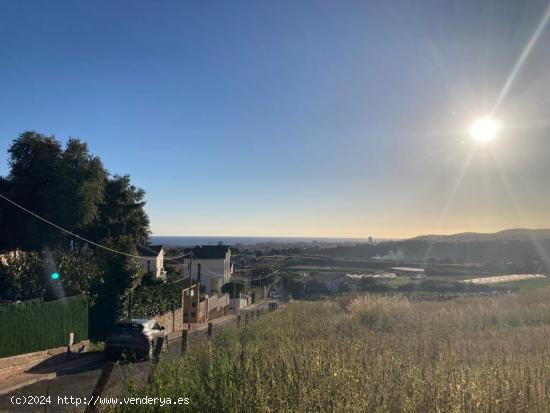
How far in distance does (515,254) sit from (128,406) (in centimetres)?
12977

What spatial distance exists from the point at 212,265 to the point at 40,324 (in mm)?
45687

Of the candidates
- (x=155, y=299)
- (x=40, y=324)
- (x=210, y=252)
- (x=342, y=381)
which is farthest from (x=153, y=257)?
(x=342, y=381)

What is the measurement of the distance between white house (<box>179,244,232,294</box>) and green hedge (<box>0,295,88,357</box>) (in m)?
37.2

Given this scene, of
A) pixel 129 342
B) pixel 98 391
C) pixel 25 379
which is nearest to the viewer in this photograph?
pixel 98 391

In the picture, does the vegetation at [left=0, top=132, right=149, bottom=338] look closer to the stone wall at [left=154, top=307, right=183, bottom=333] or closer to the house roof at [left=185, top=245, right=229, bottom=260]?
the stone wall at [left=154, top=307, right=183, bottom=333]

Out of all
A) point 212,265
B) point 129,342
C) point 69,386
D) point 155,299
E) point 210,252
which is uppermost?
point 210,252

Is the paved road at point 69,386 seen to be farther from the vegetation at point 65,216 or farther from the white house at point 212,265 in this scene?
the white house at point 212,265

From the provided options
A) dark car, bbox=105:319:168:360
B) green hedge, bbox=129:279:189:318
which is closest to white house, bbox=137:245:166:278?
green hedge, bbox=129:279:189:318

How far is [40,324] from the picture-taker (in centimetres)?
1512

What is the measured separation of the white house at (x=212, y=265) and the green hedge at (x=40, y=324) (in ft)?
122

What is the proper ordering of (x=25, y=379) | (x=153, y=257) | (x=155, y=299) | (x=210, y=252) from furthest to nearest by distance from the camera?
(x=210, y=252) → (x=153, y=257) → (x=155, y=299) → (x=25, y=379)

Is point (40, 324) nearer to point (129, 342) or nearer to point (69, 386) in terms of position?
point (129, 342)

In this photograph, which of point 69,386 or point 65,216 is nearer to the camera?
point 69,386

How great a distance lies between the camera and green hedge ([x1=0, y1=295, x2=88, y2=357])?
13352mm
